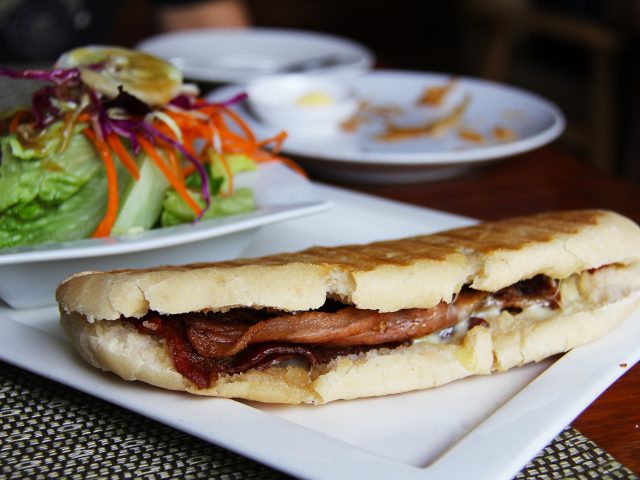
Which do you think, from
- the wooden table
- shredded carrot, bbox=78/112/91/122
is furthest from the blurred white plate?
the wooden table

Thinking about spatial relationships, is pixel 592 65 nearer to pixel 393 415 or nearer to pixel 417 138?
pixel 417 138

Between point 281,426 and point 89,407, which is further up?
point 281,426

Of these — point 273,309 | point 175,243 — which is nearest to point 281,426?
point 273,309

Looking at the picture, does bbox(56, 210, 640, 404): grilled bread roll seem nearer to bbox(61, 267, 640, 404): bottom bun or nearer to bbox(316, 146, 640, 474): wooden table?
bbox(61, 267, 640, 404): bottom bun

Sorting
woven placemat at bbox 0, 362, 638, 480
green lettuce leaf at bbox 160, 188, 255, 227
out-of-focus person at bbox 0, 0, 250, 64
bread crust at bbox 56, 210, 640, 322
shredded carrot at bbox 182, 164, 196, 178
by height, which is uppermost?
bread crust at bbox 56, 210, 640, 322

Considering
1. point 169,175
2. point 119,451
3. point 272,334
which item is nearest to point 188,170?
point 169,175

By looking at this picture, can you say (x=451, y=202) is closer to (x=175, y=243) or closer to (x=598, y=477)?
(x=175, y=243)
